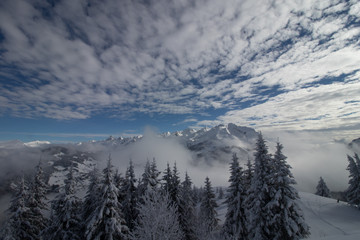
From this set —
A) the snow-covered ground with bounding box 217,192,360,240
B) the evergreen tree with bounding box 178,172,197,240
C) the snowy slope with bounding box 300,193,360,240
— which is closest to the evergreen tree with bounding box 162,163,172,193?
the evergreen tree with bounding box 178,172,197,240

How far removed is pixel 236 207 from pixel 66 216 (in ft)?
69.1

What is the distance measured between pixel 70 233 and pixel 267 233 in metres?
21.4

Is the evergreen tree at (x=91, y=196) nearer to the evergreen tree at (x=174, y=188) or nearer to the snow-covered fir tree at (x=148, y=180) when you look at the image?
the snow-covered fir tree at (x=148, y=180)

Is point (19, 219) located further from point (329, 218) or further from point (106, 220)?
point (329, 218)

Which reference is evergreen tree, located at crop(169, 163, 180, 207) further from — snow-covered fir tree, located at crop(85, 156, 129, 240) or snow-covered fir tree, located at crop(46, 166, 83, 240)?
snow-covered fir tree, located at crop(46, 166, 83, 240)

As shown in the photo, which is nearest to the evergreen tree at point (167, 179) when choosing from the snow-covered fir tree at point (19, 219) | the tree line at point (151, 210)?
the tree line at point (151, 210)

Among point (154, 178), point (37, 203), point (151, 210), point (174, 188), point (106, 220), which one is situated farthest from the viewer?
point (174, 188)

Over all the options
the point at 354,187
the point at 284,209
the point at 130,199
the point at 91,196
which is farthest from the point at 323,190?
the point at 91,196

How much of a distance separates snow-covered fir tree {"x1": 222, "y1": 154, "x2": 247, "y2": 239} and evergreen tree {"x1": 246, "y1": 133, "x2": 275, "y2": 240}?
3.79 m

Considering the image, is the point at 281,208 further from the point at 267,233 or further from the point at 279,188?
the point at 267,233

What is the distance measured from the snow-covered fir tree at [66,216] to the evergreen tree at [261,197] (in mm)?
19728

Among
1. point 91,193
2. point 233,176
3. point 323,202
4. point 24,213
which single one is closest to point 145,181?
point 91,193

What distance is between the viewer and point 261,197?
18828 millimetres

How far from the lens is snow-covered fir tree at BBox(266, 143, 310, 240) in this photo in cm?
1692
